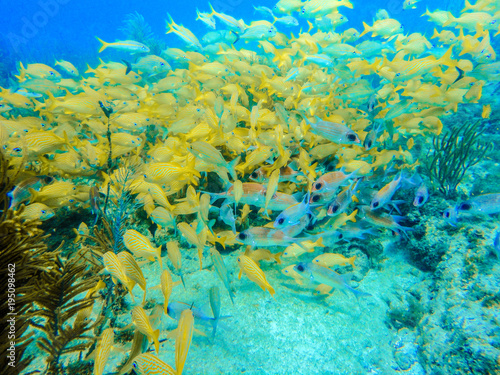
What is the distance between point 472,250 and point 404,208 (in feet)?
3.93

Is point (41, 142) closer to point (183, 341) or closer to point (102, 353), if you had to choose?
point (102, 353)

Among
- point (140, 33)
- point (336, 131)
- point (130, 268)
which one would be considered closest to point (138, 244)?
point (130, 268)

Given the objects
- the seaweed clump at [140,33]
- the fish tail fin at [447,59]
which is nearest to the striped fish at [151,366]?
the fish tail fin at [447,59]

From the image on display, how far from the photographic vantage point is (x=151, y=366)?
1.43m

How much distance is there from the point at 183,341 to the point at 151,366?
32 centimetres

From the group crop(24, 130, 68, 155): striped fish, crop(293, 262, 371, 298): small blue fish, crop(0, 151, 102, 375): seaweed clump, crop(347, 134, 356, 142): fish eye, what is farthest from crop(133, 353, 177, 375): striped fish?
crop(24, 130, 68, 155): striped fish

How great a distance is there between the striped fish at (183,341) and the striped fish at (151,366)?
0.16 metres

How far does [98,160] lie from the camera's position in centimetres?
359

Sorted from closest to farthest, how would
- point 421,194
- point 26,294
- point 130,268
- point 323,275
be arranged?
1. point 26,294
2. point 130,268
3. point 323,275
4. point 421,194

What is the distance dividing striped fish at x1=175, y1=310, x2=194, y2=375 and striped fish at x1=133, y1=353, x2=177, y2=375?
0.16m

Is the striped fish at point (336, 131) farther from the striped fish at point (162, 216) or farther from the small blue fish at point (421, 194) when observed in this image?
the striped fish at point (162, 216)

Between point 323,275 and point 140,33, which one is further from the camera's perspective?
point 140,33

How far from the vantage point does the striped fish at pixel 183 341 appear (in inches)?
50.9

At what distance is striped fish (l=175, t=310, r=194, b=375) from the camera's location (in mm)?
1292
